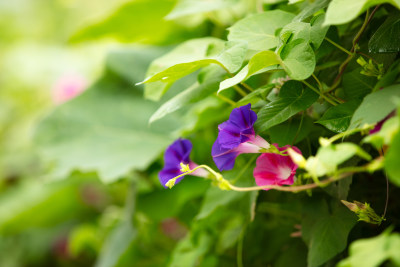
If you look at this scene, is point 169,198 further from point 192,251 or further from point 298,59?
point 298,59

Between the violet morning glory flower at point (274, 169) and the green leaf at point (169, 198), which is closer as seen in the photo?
the violet morning glory flower at point (274, 169)

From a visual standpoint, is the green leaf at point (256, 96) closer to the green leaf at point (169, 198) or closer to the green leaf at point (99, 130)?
the green leaf at point (169, 198)

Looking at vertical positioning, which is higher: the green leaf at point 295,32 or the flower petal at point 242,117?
the green leaf at point 295,32

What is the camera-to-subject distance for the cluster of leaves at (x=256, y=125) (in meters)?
0.43

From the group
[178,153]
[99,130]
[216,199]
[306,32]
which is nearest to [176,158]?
[178,153]

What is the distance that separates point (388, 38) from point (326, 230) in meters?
0.22

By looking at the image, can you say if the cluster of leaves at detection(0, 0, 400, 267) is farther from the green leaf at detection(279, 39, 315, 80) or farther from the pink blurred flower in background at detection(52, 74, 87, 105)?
the pink blurred flower in background at detection(52, 74, 87, 105)

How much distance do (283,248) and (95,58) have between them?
1.95 meters

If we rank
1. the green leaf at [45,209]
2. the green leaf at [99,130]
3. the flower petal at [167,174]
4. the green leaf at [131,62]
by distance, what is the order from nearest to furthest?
the flower petal at [167,174], the green leaf at [99,130], the green leaf at [131,62], the green leaf at [45,209]

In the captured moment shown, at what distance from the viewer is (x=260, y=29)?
1.70ft

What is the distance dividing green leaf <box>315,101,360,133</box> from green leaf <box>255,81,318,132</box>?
22 millimetres

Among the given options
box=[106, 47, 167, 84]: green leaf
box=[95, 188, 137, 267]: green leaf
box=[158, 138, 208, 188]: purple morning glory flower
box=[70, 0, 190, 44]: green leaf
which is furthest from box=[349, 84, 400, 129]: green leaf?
box=[106, 47, 167, 84]: green leaf

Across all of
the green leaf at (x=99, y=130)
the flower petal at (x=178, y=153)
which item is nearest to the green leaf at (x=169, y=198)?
the green leaf at (x=99, y=130)

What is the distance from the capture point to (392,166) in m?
0.34
